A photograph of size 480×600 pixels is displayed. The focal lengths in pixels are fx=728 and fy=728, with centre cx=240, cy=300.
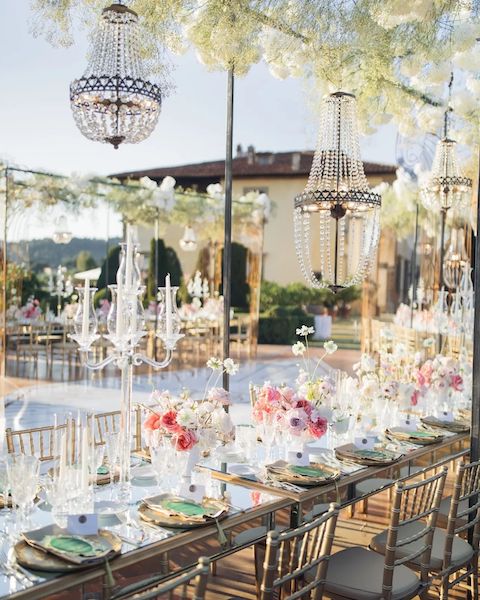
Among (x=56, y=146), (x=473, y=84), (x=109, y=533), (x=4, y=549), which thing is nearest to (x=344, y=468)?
(x=109, y=533)

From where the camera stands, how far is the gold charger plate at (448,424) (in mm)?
4688

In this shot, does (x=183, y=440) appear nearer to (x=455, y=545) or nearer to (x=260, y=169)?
(x=455, y=545)

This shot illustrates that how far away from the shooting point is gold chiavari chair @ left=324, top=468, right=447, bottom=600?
2855 mm

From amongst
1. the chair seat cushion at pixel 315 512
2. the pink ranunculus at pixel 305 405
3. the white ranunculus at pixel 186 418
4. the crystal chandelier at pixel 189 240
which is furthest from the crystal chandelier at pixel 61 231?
the white ranunculus at pixel 186 418

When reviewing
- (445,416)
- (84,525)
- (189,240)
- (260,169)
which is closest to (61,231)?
(189,240)

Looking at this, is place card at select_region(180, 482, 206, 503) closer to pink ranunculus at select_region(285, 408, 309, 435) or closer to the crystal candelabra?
the crystal candelabra

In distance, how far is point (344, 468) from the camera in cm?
361

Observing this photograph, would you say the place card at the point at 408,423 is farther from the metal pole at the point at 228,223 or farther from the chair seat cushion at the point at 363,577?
the chair seat cushion at the point at 363,577

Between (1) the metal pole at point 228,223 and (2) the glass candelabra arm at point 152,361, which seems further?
(1) the metal pole at point 228,223

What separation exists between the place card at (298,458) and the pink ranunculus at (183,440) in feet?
2.44

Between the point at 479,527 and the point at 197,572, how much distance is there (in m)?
2.04

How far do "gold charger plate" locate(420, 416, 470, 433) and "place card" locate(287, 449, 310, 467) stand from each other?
154cm

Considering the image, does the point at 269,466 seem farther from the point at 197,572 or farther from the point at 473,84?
the point at 473,84

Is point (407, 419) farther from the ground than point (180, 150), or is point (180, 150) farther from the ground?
point (180, 150)
